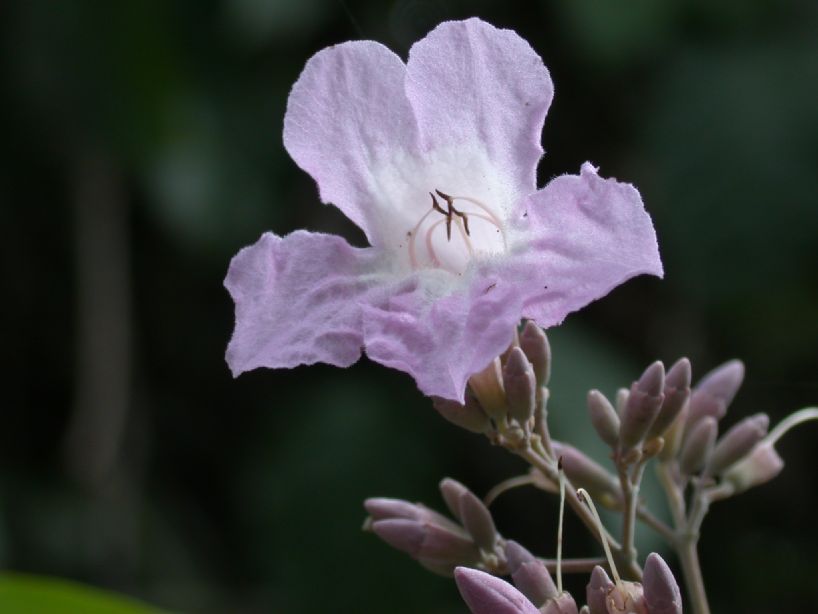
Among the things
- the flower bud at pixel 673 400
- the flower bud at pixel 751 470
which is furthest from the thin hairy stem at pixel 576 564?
the flower bud at pixel 751 470

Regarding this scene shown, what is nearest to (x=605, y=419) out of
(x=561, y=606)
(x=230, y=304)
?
(x=561, y=606)

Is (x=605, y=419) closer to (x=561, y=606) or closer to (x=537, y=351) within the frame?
(x=537, y=351)

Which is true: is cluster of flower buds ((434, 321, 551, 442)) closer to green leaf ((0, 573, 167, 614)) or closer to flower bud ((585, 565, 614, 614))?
flower bud ((585, 565, 614, 614))

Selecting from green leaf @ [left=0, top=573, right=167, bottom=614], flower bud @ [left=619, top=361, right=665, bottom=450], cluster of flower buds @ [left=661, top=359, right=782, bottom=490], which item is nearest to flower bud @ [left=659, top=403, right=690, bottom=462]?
cluster of flower buds @ [left=661, top=359, right=782, bottom=490]

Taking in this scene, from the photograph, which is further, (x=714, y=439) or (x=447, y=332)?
(x=714, y=439)

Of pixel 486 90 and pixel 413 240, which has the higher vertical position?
pixel 486 90

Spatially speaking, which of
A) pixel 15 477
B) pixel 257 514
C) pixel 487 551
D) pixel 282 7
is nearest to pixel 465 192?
pixel 487 551
